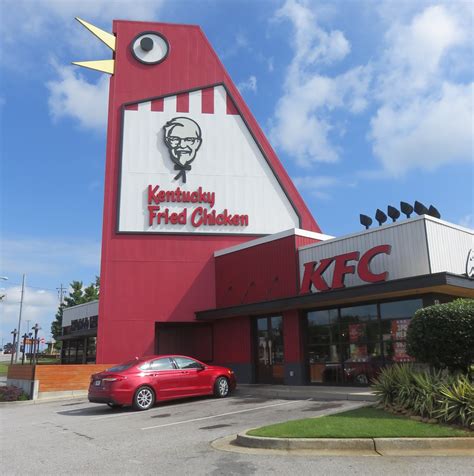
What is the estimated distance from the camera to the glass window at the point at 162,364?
14.7m

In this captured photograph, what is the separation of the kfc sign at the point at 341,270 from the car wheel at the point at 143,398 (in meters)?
7.16

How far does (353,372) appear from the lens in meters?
17.4

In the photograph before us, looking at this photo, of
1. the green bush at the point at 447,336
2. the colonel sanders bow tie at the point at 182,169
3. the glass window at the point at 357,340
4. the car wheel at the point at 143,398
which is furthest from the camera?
the colonel sanders bow tie at the point at 182,169

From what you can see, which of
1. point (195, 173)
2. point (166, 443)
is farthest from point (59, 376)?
point (166, 443)

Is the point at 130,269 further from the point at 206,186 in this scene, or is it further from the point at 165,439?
the point at 165,439

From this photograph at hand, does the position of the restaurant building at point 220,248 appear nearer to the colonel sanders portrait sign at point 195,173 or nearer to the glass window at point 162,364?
the colonel sanders portrait sign at point 195,173

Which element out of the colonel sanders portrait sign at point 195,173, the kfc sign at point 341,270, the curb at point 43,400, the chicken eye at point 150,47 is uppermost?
the chicken eye at point 150,47

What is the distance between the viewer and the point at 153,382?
14375 millimetres

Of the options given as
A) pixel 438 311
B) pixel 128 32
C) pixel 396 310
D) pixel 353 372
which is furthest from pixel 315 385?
pixel 128 32

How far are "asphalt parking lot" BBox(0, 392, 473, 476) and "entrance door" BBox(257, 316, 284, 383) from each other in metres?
4.49

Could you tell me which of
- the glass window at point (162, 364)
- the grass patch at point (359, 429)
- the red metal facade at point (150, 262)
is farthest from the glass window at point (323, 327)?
the grass patch at point (359, 429)

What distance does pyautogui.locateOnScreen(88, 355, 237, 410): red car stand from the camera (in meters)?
13.8

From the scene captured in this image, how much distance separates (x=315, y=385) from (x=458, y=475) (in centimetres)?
1220

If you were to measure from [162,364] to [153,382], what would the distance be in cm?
67
